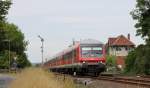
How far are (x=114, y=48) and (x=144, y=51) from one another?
100.0 m

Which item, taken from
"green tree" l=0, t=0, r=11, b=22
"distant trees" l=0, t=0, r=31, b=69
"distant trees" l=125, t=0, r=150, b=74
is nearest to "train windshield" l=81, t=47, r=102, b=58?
"green tree" l=0, t=0, r=11, b=22

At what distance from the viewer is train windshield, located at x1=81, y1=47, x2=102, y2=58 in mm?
48531

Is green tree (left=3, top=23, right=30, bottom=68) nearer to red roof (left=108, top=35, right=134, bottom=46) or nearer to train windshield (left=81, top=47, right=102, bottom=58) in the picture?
red roof (left=108, top=35, right=134, bottom=46)

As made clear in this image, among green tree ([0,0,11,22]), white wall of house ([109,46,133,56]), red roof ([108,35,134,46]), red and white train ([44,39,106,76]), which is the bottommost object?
red and white train ([44,39,106,76])

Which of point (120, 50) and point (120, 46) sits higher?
point (120, 46)

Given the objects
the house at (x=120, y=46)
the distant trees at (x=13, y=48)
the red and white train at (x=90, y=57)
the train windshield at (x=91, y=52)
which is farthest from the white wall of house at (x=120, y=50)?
the train windshield at (x=91, y=52)

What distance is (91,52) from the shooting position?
4872cm

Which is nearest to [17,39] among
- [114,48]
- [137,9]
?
[114,48]

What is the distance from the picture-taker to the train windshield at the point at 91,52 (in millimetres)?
48531

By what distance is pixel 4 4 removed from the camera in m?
45.7

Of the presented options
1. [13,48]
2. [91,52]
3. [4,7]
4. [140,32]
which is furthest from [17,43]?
[4,7]

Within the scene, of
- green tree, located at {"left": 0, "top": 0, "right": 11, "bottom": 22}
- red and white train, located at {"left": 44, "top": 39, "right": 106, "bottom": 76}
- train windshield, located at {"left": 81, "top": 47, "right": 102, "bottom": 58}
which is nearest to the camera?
green tree, located at {"left": 0, "top": 0, "right": 11, "bottom": 22}

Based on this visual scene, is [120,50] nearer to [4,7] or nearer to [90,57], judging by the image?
[90,57]

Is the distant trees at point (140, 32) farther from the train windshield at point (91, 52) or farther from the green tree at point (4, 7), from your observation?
the green tree at point (4, 7)
